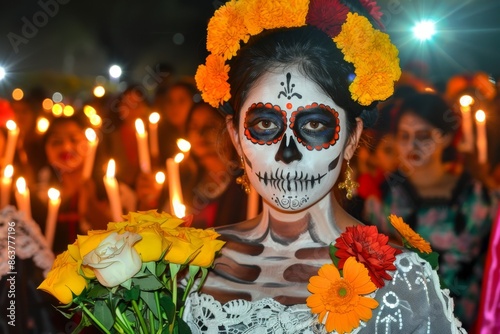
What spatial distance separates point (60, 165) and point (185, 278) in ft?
7.86

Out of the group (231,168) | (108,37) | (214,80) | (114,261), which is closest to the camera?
(114,261)

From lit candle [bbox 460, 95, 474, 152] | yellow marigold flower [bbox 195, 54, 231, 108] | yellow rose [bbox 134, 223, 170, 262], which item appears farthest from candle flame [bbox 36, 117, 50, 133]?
yellow rose [bbox 134, 223, 170, 262]

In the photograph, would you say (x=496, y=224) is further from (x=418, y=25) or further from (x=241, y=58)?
(x=418, y=25)

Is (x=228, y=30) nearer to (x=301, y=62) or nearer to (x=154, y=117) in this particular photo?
(x=301, y=62)

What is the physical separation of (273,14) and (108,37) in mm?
2986

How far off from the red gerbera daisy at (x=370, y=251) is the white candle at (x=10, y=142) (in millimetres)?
2692

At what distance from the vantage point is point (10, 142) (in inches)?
164

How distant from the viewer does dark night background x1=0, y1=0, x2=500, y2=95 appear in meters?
4.42

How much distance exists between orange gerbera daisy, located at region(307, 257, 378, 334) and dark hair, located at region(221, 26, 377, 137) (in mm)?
394

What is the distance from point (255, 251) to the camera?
6.70 ft

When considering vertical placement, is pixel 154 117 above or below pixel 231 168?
above

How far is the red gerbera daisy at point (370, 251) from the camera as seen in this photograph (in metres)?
1.75

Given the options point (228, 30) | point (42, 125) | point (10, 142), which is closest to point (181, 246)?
point (228, 30)

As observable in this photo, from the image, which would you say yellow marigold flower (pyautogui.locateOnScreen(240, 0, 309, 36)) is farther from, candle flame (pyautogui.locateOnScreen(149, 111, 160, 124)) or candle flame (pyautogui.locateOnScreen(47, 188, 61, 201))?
candle flame (pyautogui.locateOnScreen(149, 111, 160, 124))
